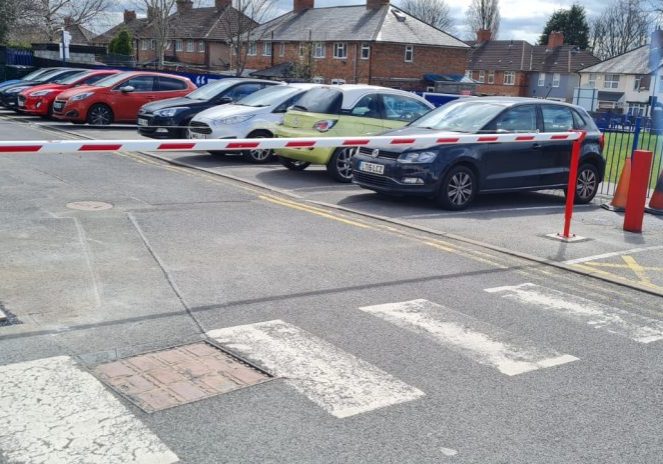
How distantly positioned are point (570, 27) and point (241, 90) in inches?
3246

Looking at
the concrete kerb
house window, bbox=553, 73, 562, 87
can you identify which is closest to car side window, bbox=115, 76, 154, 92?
the concrete kerb

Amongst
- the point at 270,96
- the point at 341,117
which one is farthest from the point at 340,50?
the point at 341,117

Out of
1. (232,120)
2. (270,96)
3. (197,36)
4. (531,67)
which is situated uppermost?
(197,36)

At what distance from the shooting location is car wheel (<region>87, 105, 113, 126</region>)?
2128cm

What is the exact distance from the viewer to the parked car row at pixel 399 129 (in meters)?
11.1

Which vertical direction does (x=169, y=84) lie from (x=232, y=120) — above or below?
above

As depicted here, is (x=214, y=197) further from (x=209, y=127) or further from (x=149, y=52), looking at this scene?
(x=149, y=52)

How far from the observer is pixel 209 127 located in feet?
50.0

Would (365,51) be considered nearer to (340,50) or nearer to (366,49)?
(366,49)

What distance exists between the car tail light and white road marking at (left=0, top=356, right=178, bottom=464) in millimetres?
9254

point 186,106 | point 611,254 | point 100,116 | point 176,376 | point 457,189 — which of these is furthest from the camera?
point 100,116

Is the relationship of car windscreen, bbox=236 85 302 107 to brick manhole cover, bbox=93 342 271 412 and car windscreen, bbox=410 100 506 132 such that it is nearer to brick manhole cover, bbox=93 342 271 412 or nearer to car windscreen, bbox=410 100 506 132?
car windscreen, bbox=410 100 506 132

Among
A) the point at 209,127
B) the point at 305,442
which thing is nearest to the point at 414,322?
the point at 305,442

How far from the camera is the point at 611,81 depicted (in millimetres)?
79000
